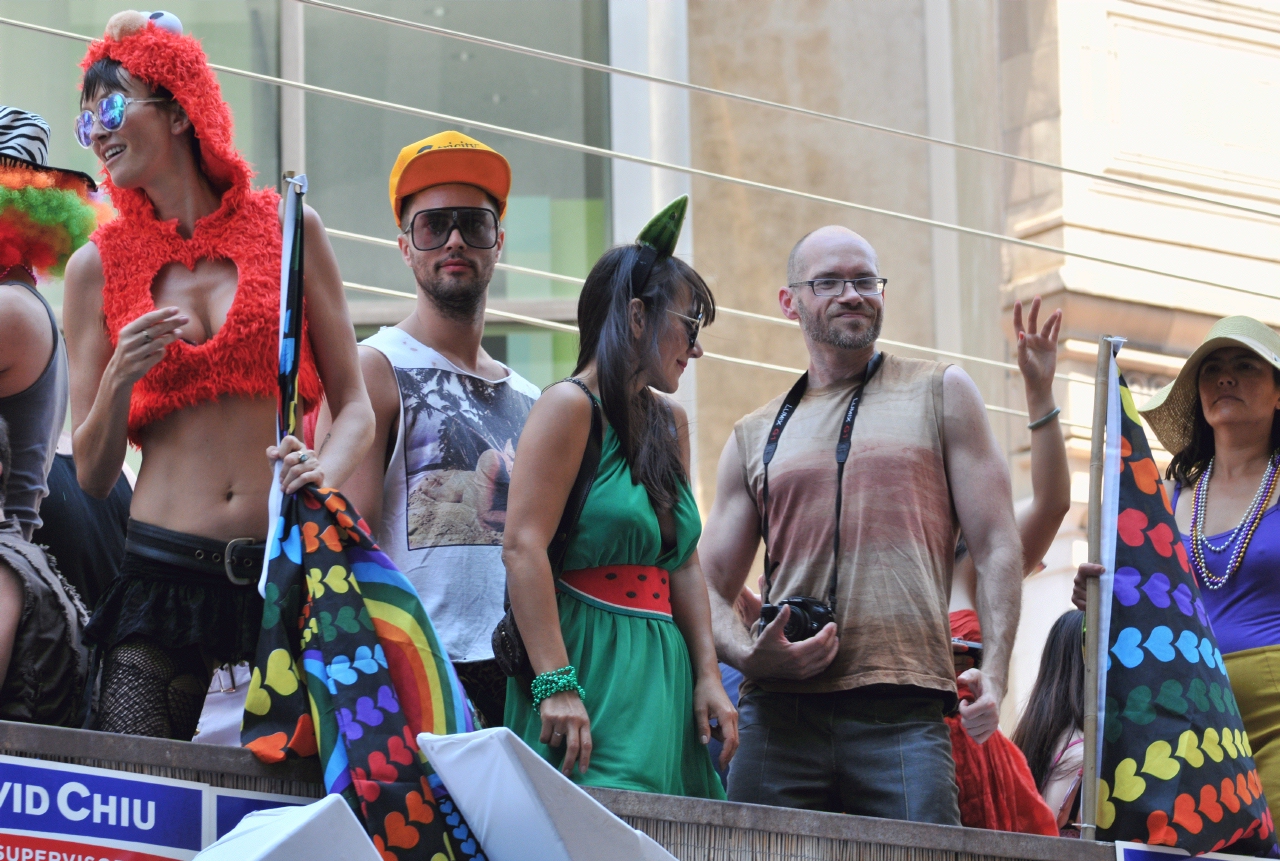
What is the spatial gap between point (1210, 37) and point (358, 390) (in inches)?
335

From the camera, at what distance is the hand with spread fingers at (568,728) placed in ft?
10.5

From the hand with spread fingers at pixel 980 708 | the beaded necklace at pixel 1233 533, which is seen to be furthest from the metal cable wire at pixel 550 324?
the hand with spread fingers at pixel 980 708

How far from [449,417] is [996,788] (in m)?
1.43

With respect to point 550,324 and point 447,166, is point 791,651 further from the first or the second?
point 550,324

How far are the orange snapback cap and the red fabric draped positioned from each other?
150 cm

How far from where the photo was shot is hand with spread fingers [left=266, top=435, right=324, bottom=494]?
3.09m

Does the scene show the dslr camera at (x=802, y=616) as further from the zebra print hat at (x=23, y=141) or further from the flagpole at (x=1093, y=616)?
the zebra print hat at (x=23, y=141)

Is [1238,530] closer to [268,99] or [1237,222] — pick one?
[268,99]

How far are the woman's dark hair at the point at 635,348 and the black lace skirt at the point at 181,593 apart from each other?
716mm

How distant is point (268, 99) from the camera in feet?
30.5

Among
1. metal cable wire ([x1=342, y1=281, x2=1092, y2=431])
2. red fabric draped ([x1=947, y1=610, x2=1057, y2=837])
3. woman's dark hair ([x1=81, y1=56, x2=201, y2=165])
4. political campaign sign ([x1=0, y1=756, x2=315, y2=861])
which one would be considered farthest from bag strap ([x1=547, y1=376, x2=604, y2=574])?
metal cable wire ([x1=342, y1=281, x2=1092, y2=431])

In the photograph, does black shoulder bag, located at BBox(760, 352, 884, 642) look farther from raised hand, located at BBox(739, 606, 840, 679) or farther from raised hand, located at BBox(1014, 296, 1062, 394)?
raised hand, located at BBox(1014, 296, 1062, 394)

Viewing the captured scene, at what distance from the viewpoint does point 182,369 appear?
3.28m

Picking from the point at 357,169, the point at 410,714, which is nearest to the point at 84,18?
the point at 357,169
